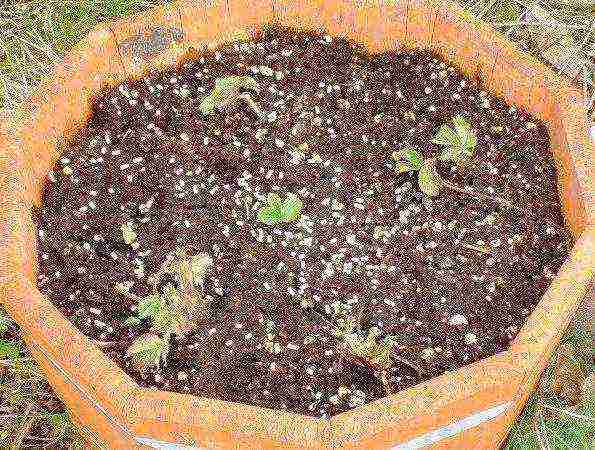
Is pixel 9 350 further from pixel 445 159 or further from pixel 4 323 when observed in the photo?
pixel 445 159

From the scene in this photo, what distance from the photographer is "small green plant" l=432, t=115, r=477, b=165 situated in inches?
71.4

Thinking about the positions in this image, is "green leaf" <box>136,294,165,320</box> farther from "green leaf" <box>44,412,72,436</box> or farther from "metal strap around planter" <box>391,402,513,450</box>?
"green leaf" <box>44,412,72,436</box>

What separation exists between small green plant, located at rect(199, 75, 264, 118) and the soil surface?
0.03 metres

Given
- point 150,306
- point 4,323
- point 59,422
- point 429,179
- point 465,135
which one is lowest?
point 59,422

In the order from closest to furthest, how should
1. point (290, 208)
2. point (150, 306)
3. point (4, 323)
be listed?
point (150, 306) → point (290, 208) → point (4, 323)

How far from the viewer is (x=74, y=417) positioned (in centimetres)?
192

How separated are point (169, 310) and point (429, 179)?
2.28ft

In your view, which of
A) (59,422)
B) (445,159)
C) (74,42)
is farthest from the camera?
(74,42)

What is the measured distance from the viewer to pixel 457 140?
182cm

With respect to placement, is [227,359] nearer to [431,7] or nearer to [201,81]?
[201,81]

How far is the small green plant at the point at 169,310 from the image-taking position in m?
1.56

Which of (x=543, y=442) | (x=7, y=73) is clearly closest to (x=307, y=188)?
(x=543, y=442)

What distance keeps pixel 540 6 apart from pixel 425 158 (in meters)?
1.23

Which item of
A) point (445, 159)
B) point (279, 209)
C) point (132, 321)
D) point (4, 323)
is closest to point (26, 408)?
point (4, 323)
